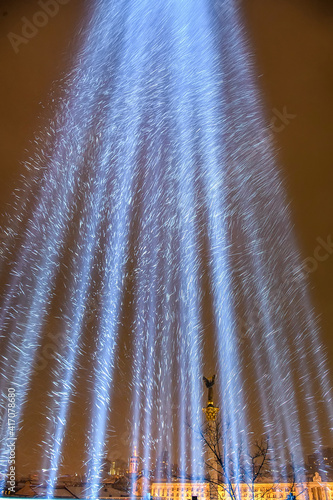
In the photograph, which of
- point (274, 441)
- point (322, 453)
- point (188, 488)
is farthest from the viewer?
point (322, 453)

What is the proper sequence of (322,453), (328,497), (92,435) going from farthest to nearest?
(322,453) < (328,497) < (92,435)

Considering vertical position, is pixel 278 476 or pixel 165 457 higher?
pixel 165 457

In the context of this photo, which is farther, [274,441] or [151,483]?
[151,483]

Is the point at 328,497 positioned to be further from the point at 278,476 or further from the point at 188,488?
the point at 188,488

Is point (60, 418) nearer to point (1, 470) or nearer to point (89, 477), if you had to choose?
point (1, 470)

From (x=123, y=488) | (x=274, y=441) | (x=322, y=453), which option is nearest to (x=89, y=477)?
(x=123, y=488)

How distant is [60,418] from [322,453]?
145ft

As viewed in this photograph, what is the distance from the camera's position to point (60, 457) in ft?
144

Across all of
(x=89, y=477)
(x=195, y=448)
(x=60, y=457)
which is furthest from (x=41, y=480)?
(x=195, y=448)

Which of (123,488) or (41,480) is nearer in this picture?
(41,480)

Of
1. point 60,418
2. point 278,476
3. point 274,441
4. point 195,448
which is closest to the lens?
point 60,418

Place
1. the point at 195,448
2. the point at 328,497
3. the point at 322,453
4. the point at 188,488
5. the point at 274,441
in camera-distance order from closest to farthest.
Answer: the point at 274,441, the point at 195,448, the point at 328,497, the point at 188,488, the point at 322,453

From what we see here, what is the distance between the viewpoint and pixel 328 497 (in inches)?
1850

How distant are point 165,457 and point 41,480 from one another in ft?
67.2
